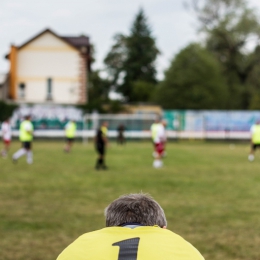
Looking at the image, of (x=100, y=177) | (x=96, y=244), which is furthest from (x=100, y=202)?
(x=96, y=244)

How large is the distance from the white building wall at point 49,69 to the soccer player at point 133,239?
55.0 meters

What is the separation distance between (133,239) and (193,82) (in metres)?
58.9

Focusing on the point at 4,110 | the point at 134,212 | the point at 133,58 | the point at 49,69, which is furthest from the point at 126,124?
the point at 134,212

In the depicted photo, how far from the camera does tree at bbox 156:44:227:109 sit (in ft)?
199

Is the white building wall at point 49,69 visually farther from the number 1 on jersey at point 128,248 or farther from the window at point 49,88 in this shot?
the number 1 on jersey at point 128,248

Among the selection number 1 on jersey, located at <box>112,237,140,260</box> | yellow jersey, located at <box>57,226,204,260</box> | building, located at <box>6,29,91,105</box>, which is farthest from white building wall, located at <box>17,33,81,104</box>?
number 1 on jersey, located at <box>112,237,140,260</box>

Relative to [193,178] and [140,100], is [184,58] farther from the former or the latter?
[193,178]

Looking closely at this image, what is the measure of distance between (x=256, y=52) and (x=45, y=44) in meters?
22.1

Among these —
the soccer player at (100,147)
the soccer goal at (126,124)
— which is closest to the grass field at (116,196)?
the soccer player at (100,147)

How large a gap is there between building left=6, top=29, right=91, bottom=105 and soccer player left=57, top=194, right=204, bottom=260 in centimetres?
5474

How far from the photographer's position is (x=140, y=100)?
82.2 metres

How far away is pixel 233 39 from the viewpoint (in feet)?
210

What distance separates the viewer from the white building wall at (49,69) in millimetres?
57031

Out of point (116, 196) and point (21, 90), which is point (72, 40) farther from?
point (116, 196)
